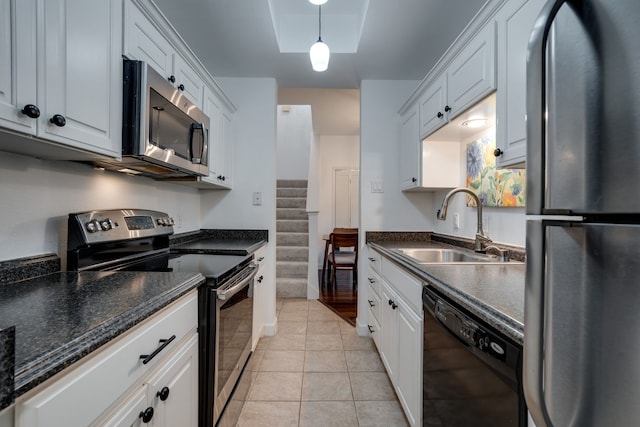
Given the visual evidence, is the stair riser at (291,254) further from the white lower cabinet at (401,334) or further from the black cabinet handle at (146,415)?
the black cabinet handle at (146,415)

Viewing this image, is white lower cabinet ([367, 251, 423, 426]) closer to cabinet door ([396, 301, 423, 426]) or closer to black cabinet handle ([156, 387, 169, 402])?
cabinet door ([396, 301, 423, 426])

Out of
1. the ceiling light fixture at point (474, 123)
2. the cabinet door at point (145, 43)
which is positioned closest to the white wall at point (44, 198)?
the cabinet door at point (145, 43)

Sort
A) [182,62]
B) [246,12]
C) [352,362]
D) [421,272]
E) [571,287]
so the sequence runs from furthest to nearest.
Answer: [352,362] → [246,12] → [182,62] → [421,272] → [571,287]

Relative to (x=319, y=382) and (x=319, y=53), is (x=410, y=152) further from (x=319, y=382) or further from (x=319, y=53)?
(x=319, y=382)

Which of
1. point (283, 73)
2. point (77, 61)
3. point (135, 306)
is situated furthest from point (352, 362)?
point (283, 73)

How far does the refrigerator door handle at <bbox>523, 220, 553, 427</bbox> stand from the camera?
0.45 m

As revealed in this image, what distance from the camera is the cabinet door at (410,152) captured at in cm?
226

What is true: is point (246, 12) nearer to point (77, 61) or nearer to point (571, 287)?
point (77, 61)

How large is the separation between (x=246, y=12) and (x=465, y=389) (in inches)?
88.9

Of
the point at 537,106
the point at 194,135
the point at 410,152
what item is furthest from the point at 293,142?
the point at 537,106

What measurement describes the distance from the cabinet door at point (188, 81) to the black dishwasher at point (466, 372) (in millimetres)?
1721

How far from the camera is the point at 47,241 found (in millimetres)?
1165

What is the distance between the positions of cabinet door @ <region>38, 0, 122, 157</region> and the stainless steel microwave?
4 cm

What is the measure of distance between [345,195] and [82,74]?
4.98 m
